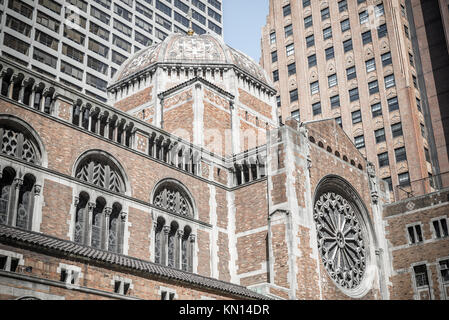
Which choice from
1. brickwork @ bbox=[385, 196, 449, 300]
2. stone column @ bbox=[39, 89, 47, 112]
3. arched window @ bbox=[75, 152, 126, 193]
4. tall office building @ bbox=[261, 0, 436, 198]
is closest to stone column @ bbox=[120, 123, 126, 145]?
arched window @ bbox=[75, 152, 126, 193]

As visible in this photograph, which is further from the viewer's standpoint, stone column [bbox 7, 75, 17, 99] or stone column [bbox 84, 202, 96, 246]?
stone column [bbox 84, 202, 96, 246]

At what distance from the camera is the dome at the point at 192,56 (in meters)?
45.4

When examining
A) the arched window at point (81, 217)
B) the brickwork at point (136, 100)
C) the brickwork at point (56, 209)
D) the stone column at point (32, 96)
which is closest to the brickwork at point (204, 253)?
the arched window at point (81, 217)

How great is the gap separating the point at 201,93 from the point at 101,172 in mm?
12405

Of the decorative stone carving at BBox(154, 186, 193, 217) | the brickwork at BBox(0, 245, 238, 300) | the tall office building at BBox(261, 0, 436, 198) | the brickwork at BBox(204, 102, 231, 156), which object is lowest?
the brickwork at BBox(0, 245, 238, 300)

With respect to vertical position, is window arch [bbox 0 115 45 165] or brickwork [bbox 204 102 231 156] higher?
brickwork [bbox 204 102 231 156]

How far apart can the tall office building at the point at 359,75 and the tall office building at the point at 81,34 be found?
58.1ft

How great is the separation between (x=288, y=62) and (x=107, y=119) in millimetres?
42098

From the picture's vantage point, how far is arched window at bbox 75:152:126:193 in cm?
3058

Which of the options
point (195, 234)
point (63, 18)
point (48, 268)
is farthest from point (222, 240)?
point (63, 18)

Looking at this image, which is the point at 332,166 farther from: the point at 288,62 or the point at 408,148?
the point at 288,62

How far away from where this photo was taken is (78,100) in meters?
31.1

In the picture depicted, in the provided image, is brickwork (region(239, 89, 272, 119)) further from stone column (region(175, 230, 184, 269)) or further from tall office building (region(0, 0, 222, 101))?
tall office building (region(0, 0, 222, 101))

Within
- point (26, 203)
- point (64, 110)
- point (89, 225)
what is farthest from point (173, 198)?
point (26, 203)
